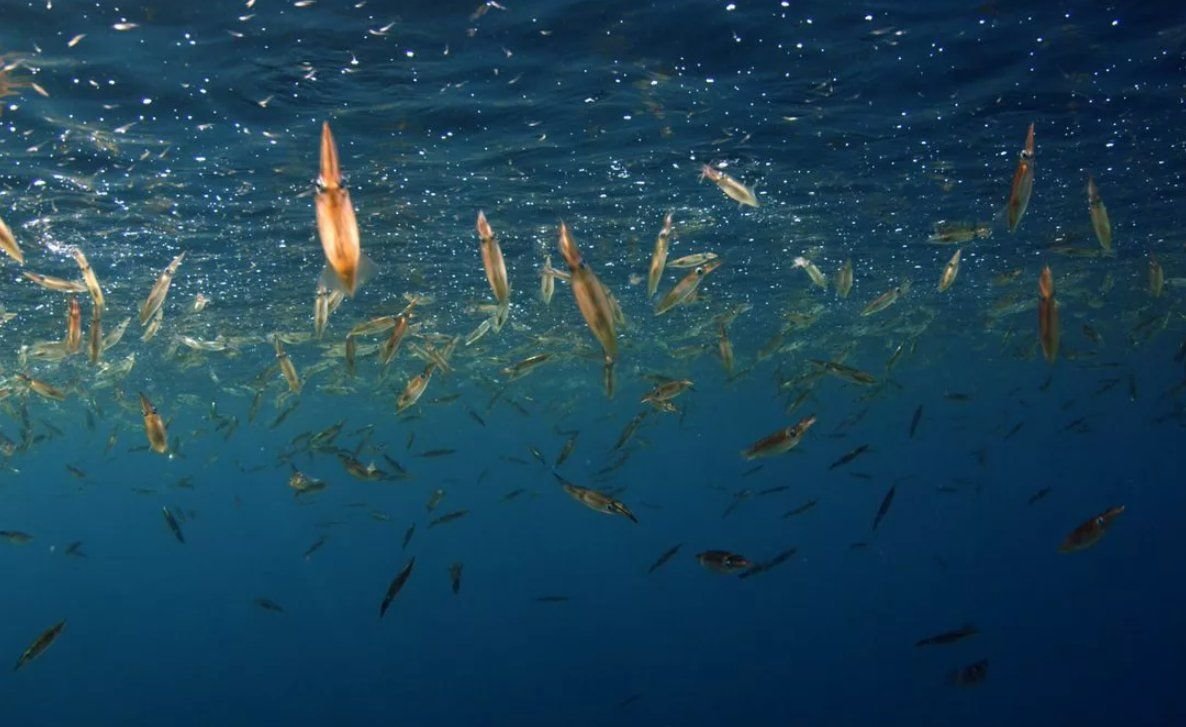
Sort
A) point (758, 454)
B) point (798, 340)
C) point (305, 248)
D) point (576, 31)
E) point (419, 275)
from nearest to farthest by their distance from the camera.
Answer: point (758, 454) < point (576, 31) < point (305, 248) < point (419, 275) < point (798, 340)

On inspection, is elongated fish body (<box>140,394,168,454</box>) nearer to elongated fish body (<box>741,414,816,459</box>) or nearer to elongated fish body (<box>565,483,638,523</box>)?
elongated fish body (<box>565,483,638,523</box>)

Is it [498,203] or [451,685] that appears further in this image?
[451,685]

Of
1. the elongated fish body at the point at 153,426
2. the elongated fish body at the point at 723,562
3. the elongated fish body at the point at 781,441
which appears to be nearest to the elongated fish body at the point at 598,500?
the elongated fish body at the point at 781,441

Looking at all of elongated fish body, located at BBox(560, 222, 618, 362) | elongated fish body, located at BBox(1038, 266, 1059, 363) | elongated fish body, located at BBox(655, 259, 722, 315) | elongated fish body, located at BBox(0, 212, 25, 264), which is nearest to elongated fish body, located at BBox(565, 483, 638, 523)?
elongated fish body, located at BBox(655, 259, 722, 315)

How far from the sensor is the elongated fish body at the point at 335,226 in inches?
77.7

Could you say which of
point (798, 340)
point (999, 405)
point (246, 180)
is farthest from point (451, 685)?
point (999, 405)

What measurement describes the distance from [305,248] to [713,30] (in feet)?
35.1

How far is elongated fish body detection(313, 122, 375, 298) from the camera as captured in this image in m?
1.97

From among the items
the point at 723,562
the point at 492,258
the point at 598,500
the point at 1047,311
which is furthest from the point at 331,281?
the point at 723,562

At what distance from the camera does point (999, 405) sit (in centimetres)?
10062

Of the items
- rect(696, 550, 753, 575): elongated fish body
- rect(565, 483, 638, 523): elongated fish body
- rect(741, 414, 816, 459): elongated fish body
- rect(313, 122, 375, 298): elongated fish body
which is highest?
rect(313, 122, 375, 298): elongated fish body

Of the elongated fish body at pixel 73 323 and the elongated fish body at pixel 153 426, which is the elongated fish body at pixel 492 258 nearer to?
the elongated fish body at pixel 153 426

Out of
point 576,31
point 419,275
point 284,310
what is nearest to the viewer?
point 576,31

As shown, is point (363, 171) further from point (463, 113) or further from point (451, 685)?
point (451, 685)
